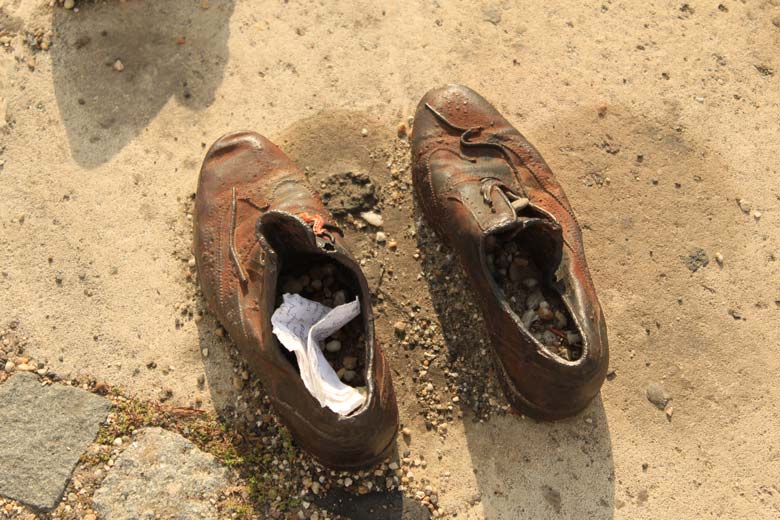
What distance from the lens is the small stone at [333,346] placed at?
9.78 ft

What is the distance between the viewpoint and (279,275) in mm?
3002

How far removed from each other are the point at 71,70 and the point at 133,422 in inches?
73.9

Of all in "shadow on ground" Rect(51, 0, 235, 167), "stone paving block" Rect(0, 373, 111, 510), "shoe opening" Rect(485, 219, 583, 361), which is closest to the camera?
"shoe opening" Rect(485, 219, 583, 361)

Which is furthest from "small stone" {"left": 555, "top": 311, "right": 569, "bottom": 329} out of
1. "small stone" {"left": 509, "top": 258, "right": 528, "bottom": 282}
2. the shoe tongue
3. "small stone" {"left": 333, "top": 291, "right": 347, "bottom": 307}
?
the shoe tongue

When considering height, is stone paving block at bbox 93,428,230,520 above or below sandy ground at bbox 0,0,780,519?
below

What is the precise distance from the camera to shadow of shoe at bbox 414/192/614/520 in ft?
10.4

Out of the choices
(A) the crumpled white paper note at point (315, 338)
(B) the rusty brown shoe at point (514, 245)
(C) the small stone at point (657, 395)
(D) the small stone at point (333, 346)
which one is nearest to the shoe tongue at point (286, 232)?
(A) the crumpled white paper note at point (315, 338)

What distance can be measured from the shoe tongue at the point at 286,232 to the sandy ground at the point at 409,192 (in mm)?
640

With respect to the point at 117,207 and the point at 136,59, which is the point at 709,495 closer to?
the point at 117,207

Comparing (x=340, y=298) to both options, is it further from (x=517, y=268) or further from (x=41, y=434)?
(x=41, y=434)

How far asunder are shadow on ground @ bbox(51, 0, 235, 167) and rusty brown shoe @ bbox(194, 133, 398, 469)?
0.54 metres

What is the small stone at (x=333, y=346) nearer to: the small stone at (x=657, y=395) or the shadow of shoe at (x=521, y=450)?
the shadow of shoe at (x=521, y=450)

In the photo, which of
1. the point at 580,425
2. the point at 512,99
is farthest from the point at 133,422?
the point at 512,99

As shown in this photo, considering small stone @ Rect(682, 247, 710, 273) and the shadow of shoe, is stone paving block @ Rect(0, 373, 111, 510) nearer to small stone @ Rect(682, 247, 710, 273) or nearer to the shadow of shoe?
the shadow of shoe
